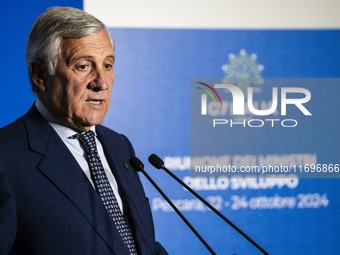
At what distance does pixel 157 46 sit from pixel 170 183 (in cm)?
76

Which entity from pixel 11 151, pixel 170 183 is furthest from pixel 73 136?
pixel 170 183

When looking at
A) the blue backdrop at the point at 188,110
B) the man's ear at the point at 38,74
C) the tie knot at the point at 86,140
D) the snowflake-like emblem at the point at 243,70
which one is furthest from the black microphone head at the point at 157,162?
the snowflake-like emblem at the point at 243,70

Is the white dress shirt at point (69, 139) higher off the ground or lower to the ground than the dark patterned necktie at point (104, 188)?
higher

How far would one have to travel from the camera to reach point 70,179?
1.77m

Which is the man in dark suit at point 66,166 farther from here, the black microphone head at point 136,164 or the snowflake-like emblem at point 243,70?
the snowflake-like emblem at point 243,70

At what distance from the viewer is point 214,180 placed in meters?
3.71

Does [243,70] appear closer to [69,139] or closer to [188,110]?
[188,110]

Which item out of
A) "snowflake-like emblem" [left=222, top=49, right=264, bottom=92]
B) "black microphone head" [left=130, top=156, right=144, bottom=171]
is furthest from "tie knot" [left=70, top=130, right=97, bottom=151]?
"snowflake-like emblem" [left=222, top=49, right=264, bottom=92]

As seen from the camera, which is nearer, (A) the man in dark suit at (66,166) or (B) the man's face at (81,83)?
(A) the man in dark suit at (66,166)

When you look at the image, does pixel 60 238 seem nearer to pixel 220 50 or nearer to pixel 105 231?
pixel 105 231

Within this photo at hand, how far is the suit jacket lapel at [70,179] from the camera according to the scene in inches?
68.2

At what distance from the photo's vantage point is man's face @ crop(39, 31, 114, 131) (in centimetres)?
182

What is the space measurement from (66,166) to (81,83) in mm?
237

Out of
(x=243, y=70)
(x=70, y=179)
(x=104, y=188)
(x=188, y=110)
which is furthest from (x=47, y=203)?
(x=243, y=70)
